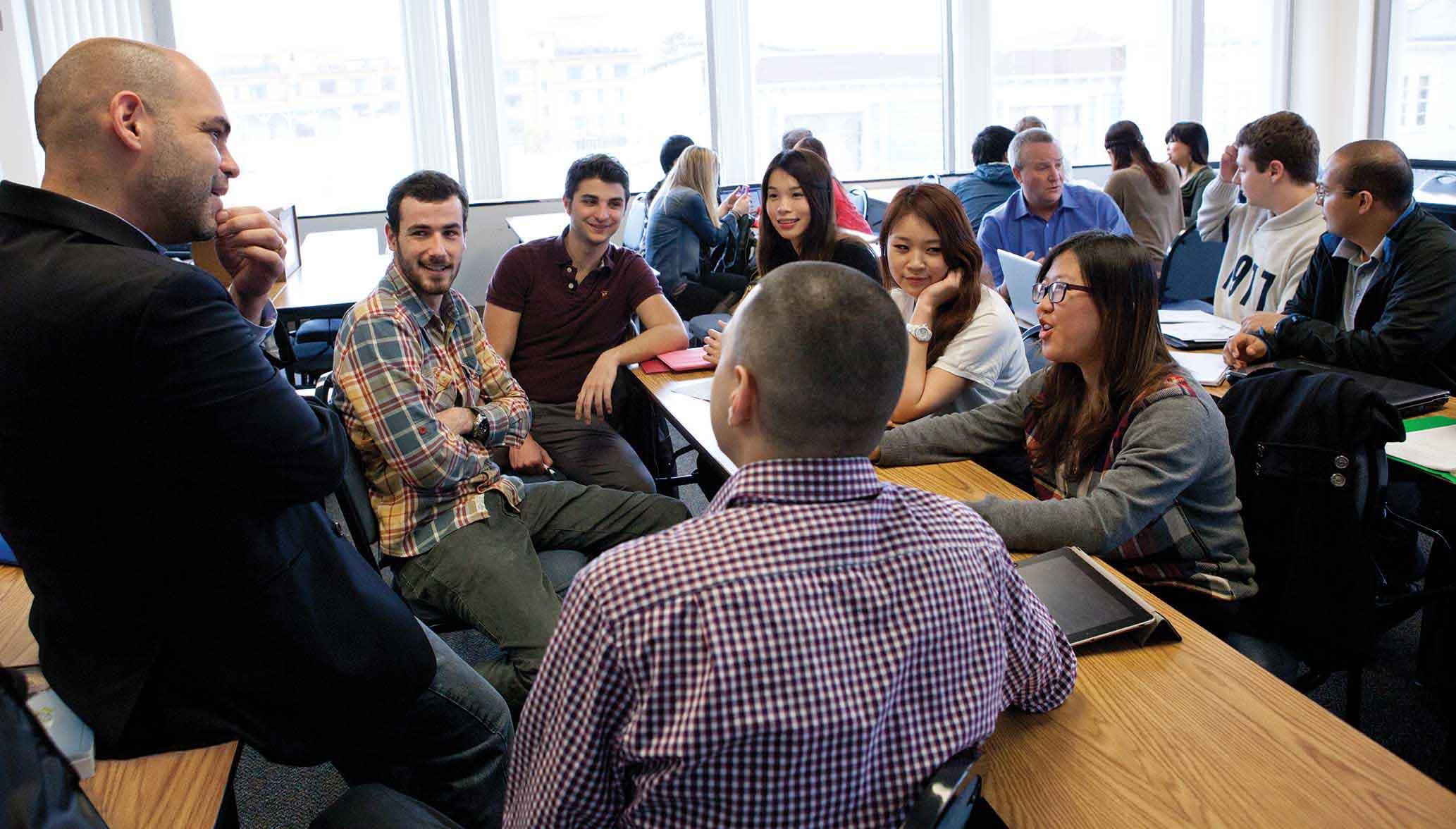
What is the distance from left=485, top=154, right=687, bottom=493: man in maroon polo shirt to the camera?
3.22 meters

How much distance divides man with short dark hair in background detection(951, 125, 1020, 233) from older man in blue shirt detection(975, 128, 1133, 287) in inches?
32.5

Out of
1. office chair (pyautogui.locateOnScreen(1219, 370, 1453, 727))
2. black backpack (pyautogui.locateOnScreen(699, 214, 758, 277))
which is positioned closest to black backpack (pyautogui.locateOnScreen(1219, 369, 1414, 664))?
office chair (pyautogui.locateOnScreen(1219, 370, 1453, 727))

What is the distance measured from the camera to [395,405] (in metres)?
2.15

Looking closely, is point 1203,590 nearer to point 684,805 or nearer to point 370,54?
point 684,805

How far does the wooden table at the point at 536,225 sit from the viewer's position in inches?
245

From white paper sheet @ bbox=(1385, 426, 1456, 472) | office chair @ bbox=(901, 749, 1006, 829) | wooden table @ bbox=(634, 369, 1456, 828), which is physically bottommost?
wooden table @ bbox=(634, 369, 1456, 828)

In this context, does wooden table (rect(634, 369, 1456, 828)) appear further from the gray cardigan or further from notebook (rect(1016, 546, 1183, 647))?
the gray cardigan

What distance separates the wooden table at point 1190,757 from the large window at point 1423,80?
26.9 ft

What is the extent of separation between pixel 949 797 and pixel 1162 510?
95 centimetres

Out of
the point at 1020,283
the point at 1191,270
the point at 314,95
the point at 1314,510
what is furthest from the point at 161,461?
the point at 314,95

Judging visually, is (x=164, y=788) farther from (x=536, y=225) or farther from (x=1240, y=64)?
(x=1240, y=64)

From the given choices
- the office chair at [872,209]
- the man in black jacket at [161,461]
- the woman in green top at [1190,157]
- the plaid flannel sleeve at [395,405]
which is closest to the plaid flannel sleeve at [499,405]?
the plaid flannel sleeve at [395,405]

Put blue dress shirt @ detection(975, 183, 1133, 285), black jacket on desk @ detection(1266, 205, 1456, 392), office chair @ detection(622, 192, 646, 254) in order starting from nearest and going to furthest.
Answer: black jacket on desk @ detection(1266, 205, 1456, 392)
blue dress shirt @ detection(975, 183, 1133, 285)
office chair @ detection(622, 192, 646, 254)

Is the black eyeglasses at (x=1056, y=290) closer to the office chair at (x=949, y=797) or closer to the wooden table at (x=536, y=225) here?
the office chair at (x=949, y=797)
